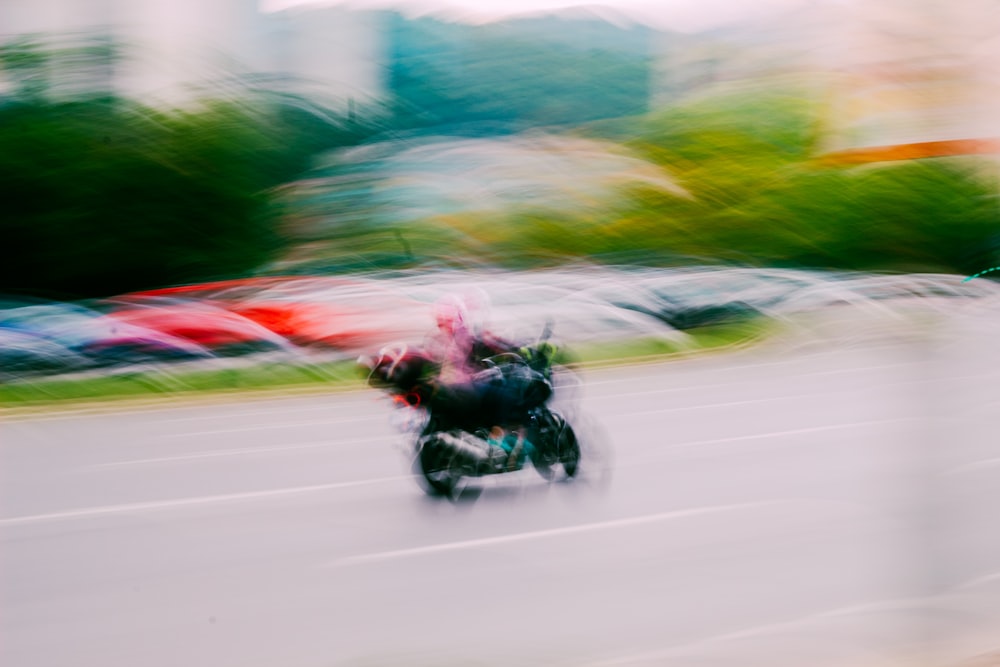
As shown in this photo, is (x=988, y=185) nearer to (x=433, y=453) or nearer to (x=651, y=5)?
(x=651, y=5)

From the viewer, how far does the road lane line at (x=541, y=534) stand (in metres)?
2.41

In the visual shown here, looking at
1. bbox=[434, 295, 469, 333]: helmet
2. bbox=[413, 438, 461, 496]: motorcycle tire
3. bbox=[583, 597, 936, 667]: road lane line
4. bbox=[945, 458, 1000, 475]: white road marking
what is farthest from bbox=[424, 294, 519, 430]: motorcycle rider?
bbox=[945, 458, 1000, 475]: white road marking

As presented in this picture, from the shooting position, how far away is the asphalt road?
2186 mm

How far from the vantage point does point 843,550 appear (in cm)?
292

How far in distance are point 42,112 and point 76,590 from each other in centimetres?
109

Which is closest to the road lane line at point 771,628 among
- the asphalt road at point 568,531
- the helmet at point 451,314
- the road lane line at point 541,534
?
the asphalt road at point 568,531

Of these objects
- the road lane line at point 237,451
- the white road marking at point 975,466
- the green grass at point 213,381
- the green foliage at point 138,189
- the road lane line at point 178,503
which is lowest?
the white road marking at point 975,466

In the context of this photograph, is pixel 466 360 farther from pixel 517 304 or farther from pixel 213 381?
pixel 213 381

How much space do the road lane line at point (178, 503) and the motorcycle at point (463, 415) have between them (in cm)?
10

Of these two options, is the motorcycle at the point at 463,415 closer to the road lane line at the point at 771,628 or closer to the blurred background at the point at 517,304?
the blurred background at the point at 517,304

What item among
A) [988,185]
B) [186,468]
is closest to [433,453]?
[186,468]

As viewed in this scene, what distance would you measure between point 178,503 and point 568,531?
3.35 ft

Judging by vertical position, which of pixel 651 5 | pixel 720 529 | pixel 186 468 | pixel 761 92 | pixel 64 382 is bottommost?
pixel 720 529

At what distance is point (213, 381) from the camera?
221 centimetres
